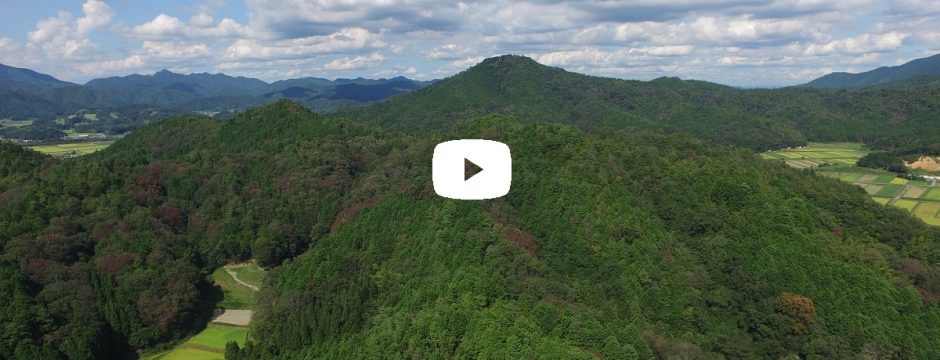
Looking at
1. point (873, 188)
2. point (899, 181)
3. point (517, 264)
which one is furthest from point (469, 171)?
point (899, 181)

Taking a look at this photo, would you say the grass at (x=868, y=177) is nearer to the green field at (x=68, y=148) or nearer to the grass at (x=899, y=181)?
the grass at (x=899, y=181)

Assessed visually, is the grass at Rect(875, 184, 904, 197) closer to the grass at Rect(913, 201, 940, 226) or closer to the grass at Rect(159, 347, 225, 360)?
the grass at Rect(913, 201, 940, 226)

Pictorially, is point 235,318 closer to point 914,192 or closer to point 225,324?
point 225,324

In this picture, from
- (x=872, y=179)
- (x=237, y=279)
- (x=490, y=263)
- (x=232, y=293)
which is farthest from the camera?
(x=872, y=179)

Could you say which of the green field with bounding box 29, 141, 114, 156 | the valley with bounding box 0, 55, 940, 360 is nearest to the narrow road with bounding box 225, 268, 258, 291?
the valley with bounding box 0, 55, 940, 360

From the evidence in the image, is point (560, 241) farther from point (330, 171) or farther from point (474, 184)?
point (330, 171)
